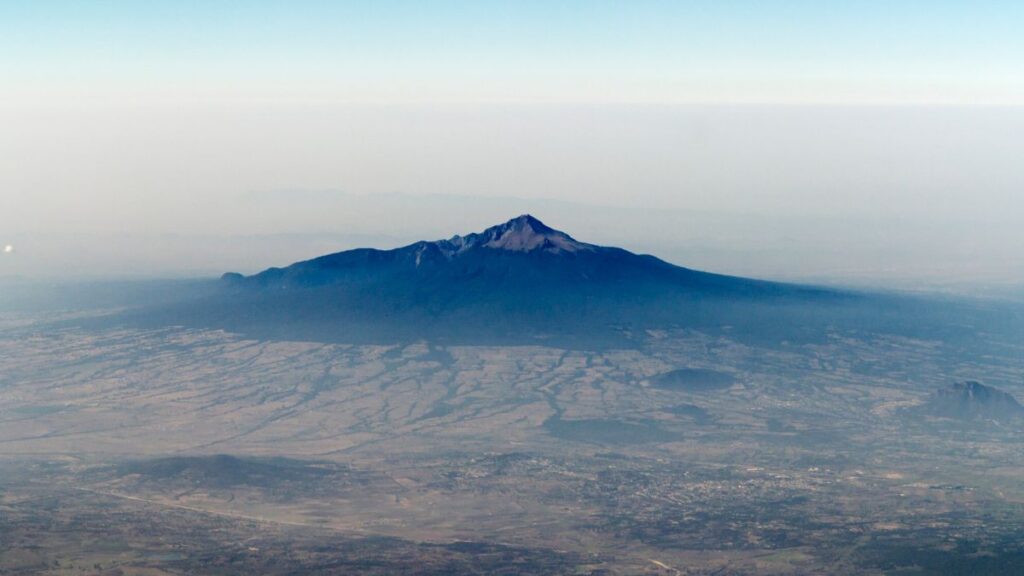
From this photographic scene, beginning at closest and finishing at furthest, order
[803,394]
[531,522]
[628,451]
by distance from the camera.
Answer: [531,522] → [628,451] → [803,394]

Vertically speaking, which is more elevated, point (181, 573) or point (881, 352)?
point (881, 352)

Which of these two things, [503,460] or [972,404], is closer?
[503,460]

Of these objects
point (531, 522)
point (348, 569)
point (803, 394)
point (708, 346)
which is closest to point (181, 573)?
point (348, 569)

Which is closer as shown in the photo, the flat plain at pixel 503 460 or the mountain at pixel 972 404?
the flat plain at pixel 503 460

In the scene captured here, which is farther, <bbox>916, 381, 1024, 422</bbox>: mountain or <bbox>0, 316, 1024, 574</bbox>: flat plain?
<bbox>916, 381, 1024, 422</bbox>: mountain

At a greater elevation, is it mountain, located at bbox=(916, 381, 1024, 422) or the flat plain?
mountain, located at bbox=(916, 381, 1024, 422)

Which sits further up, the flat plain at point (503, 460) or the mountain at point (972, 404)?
the mountain at point (972, 404)

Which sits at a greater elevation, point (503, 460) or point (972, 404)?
point (972, 404)

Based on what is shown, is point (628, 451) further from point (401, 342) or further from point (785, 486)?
point (401, 342)
